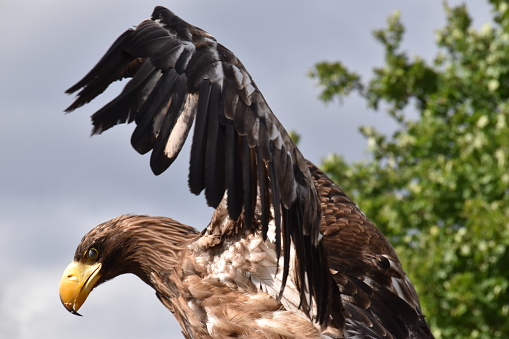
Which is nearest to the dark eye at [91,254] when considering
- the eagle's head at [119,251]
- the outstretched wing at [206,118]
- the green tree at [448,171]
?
the eagle's head at [119,251]

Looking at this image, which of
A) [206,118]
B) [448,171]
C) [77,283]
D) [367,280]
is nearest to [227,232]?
[206,118]

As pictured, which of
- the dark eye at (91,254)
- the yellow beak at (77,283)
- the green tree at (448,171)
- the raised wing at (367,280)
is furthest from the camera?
the green tree at (448,171)

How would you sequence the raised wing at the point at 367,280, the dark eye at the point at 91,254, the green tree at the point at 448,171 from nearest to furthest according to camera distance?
the raised wing at the point at 367,280 → the dark eye at the point at 91,254 → the green tree at the point at 448,171

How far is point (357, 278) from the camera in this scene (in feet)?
15.0

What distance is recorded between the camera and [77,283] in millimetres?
4707

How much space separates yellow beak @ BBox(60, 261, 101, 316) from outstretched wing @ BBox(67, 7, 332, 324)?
1.33 meters

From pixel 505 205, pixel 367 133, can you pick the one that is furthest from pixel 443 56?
pixel 505 205

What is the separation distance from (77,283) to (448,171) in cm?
724

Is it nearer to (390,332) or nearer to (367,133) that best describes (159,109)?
(390,332)

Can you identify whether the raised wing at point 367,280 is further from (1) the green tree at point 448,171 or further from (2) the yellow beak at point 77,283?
(1) the green tree at point 448,171

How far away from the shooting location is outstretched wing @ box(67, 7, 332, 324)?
363 centimetres

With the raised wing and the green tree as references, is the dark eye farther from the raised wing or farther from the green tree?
the green tree

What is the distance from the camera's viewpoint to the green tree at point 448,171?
1026 cm

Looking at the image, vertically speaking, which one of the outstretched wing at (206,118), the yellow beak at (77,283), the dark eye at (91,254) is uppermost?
the outstretched wing at (206,118)
